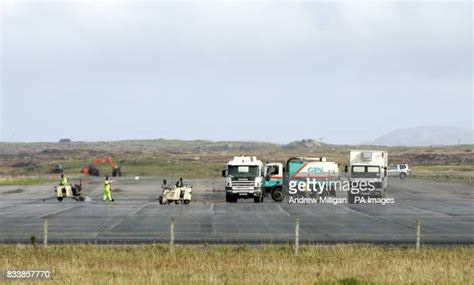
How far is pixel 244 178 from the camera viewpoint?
197 feet

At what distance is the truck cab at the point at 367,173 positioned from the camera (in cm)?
6269

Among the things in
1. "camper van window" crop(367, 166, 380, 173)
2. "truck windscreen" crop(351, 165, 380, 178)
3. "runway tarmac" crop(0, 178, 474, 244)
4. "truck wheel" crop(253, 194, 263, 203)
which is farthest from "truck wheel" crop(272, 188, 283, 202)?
"camper van window" crop(367, 166, 380, 173)

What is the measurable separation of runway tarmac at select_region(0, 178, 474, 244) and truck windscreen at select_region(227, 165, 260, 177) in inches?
88.2

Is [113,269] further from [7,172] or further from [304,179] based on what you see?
[7,172]

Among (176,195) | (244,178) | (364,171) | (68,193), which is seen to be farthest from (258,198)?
(68,193)

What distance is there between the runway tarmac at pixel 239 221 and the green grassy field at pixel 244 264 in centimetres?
428

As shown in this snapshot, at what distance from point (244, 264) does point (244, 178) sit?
116 ft

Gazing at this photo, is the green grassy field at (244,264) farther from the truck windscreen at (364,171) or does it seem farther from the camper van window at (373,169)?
the camper van window at (373,169)

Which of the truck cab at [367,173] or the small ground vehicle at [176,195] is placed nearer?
the small ground vehicle at [176,195]

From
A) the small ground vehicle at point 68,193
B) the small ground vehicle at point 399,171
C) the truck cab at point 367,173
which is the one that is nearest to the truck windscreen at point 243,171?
the truck cab at point 367,173

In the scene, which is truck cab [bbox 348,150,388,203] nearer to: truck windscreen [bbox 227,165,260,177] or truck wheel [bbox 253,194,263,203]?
truck wheel [bbox 253,194,263,203]

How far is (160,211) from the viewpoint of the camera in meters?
51.1

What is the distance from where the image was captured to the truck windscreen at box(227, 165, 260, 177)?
60125mm

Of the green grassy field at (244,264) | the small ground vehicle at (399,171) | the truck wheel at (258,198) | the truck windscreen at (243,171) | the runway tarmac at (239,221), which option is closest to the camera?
the green grassy field at (244,264)
